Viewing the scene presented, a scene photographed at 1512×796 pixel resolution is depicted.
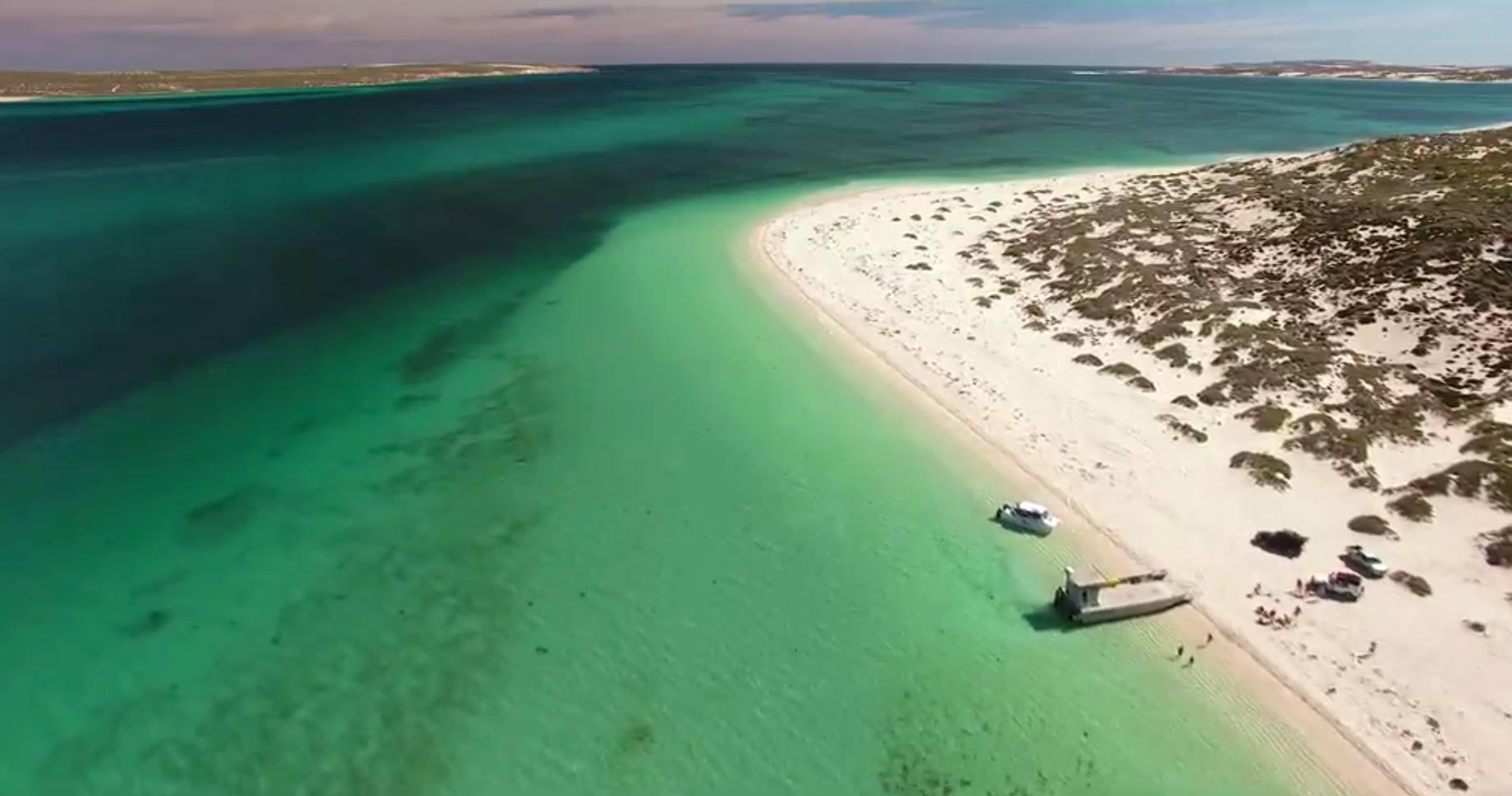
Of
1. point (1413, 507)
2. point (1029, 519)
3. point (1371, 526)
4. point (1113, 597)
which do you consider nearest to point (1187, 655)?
point (1113, 597)

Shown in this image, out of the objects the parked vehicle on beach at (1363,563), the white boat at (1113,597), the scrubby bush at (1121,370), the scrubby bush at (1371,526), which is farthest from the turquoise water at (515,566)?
the scrubby bush at (1121,370)

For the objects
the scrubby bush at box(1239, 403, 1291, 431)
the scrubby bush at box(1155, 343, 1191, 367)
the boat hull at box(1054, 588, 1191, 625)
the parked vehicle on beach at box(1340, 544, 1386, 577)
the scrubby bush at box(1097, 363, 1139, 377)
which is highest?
the scrubby bush at box(1155, 343, 1191, 367)

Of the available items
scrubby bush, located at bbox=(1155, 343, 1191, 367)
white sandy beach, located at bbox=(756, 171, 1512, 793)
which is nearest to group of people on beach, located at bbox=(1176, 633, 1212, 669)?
white sandy beach, located at bbox=(756, 171, 1512, 793)

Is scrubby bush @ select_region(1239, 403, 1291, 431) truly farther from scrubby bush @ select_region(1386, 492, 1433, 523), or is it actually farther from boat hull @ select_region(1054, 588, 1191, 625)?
boat hull @ select_region(1054, 588, 1191, 625)

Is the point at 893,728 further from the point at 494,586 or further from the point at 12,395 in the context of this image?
the point at 12,395

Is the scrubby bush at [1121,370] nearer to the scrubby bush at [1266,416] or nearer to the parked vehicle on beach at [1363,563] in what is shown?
the scrubby bush at [1266,416]

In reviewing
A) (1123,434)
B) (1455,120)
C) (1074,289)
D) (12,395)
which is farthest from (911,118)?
(12,395)

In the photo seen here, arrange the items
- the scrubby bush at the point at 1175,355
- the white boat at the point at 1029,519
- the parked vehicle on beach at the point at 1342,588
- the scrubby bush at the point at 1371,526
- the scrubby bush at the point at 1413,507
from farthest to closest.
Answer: the scrubby bush at the point at 1175,355 → the white boat at the point at 1029,519 → the scrubby bush at the point at 1413,507 → the scrubby bush at the point at 1371,526 → the parked vehicle on beach at the point at 1342,588
